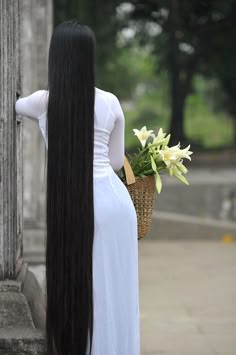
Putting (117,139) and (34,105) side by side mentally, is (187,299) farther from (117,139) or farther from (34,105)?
(34,105)

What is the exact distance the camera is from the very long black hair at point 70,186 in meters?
4.00

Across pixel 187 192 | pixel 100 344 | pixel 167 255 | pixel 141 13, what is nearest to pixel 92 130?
pixel 100 344

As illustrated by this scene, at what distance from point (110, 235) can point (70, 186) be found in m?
0.32

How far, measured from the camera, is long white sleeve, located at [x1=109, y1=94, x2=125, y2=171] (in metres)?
4.11

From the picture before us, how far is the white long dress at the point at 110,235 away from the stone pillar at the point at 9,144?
0.36 metres

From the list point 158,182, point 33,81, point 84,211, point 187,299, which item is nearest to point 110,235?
point 84,211

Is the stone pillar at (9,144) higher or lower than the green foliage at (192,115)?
higher

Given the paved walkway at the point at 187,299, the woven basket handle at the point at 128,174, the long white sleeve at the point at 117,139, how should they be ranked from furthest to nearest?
1. the paved walkway at the point at 187,299
2. the woven basket handle at the point at 128,174
3. the long white sleeve at the point at 117,139

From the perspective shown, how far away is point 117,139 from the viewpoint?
418 centimetres

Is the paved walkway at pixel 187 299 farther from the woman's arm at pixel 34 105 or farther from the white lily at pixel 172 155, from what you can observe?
the woman's arm at pixel 34 105

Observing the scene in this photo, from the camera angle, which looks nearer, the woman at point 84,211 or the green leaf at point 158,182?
the woman at point 84,211

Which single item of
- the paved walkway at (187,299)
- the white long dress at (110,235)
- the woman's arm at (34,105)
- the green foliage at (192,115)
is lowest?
the green foliage at (192,115)

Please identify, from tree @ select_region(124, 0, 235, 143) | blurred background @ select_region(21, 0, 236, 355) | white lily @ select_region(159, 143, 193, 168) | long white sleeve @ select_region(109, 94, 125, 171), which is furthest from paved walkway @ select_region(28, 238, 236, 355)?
tree @ select_region(124, 0, 235, 143)

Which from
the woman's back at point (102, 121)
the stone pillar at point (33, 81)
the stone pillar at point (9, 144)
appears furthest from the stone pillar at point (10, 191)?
the stone pillar at point (33, 81)
